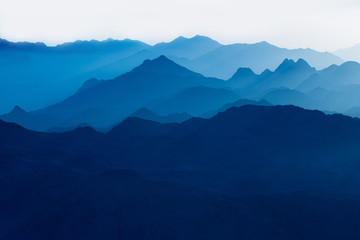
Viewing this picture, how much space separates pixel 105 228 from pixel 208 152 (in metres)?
33.4

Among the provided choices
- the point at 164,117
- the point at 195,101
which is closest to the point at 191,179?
the point at 164,117

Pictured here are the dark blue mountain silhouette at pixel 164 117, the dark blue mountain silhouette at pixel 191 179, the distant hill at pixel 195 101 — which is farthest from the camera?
the distant hill at pixel 195 101

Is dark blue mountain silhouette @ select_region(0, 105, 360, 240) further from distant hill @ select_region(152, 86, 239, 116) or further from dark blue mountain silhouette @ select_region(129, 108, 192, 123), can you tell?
distant hill @ select_region(152, 86, 239, 116)

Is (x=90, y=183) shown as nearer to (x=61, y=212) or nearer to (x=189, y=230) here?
(x=61, y=212)

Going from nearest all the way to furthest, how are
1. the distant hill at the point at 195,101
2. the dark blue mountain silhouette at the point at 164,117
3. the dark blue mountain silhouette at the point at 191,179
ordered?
the dark blue mountain silhouette at the point at 191,179 → the dark blue mountain silhouette at the point at 164,117 → the distant hill at the point at 195,101

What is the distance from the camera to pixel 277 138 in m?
87.4

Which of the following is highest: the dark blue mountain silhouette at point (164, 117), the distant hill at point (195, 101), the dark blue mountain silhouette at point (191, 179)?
the distant hill at point (195, 101)

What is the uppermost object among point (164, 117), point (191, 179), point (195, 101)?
point (195, 101)

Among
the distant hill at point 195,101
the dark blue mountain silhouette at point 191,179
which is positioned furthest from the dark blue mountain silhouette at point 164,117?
the distant hill at point 195,101

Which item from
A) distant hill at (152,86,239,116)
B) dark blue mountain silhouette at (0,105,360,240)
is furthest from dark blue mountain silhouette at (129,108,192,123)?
distant hill at (152,86,239,116)

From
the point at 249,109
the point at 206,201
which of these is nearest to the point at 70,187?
the point at 206,201

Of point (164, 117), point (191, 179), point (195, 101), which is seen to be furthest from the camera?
point (195, 101)

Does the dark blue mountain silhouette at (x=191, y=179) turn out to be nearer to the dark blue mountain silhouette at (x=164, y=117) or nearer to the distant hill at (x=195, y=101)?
the dark blue mountain silhouette at (x=164, y=117)

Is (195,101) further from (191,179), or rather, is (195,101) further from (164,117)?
(191,179)
